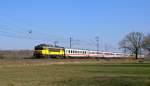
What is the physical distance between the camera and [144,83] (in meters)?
25.2

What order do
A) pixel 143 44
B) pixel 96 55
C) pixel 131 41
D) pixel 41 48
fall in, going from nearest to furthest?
pixel 41 48
pixel 96 55
pixel 143 44
pixel 131 41

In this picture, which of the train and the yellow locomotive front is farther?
the train

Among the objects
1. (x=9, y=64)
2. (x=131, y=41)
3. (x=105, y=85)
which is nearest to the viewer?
(x=105, y=85)

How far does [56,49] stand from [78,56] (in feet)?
37.0

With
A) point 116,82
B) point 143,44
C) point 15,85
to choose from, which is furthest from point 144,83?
point 143,44

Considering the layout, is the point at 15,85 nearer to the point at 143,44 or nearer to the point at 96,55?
the point at 96,55

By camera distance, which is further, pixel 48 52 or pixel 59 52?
pixel 59 52

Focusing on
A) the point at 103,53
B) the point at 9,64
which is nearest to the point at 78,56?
the point at 103,53

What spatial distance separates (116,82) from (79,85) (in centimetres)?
271

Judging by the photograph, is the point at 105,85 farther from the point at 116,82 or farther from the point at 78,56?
the point at 78,56

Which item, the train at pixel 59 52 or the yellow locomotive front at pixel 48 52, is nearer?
the yellow locomotive front at pixel 48 52

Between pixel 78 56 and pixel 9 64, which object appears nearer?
pixel 9 64

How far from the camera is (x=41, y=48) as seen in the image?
9025 cm

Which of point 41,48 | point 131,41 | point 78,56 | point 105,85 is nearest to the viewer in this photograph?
point 105,85
